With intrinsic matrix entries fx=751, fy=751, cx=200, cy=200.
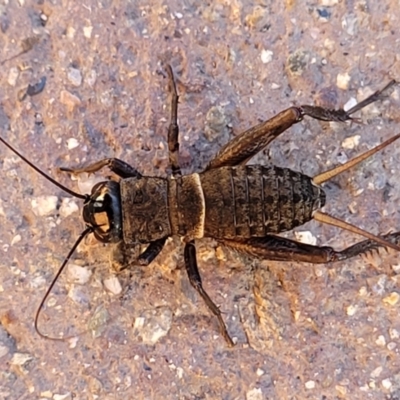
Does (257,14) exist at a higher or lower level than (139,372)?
higher

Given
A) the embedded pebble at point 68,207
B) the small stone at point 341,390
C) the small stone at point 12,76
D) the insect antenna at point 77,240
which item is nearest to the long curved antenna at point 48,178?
the insect antenna at point 77,240

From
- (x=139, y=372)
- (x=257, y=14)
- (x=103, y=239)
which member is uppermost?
(x=257, y=14)

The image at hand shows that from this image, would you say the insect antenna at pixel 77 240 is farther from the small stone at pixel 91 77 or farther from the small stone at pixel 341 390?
the small stone at pixel 341 390

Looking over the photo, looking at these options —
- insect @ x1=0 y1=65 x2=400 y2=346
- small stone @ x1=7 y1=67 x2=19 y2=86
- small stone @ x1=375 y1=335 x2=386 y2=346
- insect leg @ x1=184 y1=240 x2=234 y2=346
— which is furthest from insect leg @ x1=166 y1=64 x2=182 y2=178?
small stone @ x1=375 y1=335 x2=386 y2=346

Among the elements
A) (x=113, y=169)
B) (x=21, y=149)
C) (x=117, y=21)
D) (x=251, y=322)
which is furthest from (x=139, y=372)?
(x=117, y=21)

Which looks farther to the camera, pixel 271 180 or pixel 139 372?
pixel 139 372

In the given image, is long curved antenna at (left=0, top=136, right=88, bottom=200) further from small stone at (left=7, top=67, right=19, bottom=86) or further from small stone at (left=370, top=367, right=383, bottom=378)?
small stone at (left=370, top=367, right=383, bottom=378)

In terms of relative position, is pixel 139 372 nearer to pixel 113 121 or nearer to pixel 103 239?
pixel 103 239
